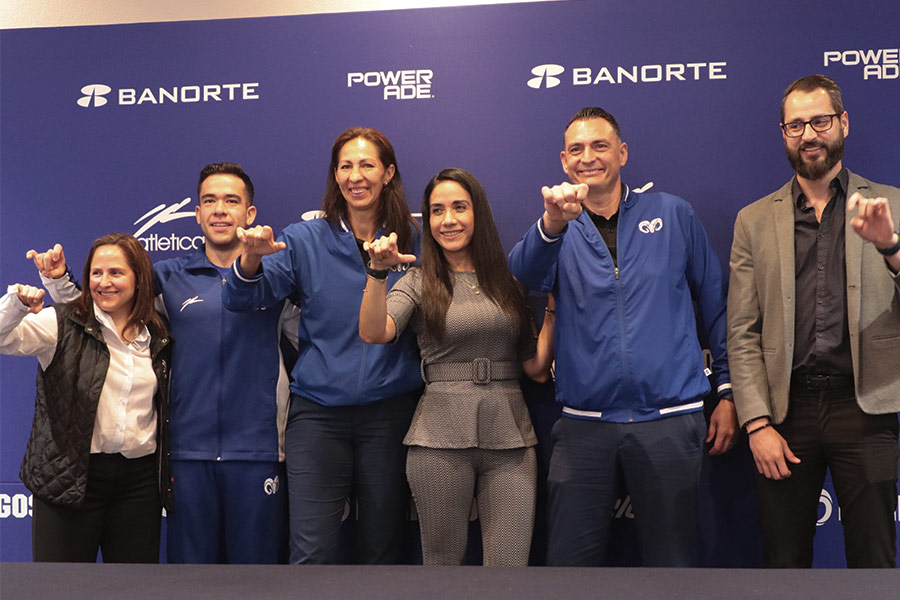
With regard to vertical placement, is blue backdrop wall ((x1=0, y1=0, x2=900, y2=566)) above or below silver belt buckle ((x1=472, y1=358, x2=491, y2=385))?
above

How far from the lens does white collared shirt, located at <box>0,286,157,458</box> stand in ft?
8.54

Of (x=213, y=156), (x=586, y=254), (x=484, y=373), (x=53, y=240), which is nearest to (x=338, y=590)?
(x=484, y=373)

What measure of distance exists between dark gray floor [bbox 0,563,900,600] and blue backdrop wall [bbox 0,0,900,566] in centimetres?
170

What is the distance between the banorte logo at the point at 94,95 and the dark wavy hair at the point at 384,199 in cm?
106

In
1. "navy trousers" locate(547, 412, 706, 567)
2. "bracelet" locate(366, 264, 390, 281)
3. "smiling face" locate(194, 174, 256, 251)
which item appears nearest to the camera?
"bracelet" locate(366, 264, 390, 281)

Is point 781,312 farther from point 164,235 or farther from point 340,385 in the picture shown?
point 164,235

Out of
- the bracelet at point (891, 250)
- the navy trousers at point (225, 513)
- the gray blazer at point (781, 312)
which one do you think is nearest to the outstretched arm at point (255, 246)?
the navy trousers at point (225, 513)

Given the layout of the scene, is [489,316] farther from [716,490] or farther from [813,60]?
[813,60]

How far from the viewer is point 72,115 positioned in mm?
3287

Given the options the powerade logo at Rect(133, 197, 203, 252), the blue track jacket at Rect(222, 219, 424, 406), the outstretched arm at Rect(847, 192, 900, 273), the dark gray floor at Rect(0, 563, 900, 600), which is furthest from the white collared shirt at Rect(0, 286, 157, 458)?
the outstretched arm at Rect(847, 192, 900, 273)

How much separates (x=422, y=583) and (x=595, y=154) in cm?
177

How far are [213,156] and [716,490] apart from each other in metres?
2.27

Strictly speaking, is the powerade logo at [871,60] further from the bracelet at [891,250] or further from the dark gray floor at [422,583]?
the dark gray floor at [422,583]

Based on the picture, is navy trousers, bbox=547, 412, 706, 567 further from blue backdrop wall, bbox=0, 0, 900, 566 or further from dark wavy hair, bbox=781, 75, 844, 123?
dark wavy hair, bbox=781, 75, 844, 123
